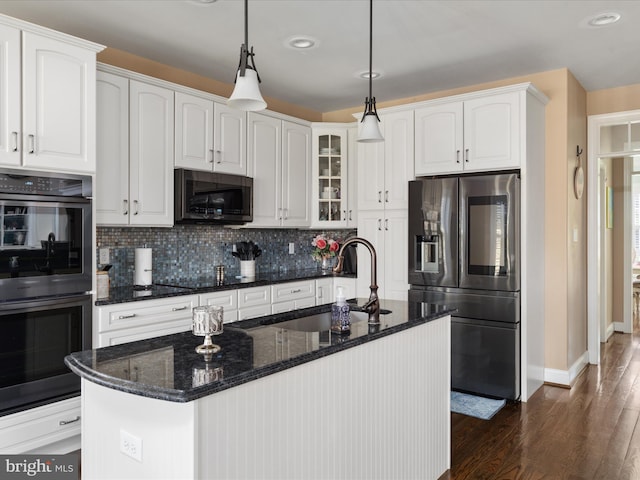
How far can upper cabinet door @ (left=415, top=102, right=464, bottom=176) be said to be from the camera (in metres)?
4.11

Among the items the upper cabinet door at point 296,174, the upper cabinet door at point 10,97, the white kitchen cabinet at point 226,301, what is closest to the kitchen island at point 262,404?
the white kitchen cabinet at point 226,301

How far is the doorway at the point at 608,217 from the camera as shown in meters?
4.76

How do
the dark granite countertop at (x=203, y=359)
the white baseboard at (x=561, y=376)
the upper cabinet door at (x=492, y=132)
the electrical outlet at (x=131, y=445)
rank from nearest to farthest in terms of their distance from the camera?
the dark granite countertop at (x=203, y=359) → the electrical outlet at (x=131, y=445) → the upper cabinet door at (x=492, y=132) → the white baseboard at (x=561, y=376)

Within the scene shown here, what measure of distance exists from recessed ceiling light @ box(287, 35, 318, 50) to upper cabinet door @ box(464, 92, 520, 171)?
136cm

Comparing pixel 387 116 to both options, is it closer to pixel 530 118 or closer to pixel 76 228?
pixel 530 118

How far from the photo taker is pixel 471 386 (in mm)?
3977

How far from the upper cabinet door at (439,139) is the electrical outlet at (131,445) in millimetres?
3333

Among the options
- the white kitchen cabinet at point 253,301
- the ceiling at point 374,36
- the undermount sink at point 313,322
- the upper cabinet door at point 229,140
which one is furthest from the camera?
the upper cabinet door at point 229,140

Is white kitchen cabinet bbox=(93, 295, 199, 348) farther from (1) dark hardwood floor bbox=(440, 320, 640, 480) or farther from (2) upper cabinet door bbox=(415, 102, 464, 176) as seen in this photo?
(2) upper cabinet door bbox=(415, 102, 464, 176)

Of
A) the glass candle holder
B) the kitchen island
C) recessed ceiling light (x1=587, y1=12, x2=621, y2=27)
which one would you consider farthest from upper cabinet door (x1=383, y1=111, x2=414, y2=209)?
the glass candle holder

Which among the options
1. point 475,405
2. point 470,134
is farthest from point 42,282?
point 470,134

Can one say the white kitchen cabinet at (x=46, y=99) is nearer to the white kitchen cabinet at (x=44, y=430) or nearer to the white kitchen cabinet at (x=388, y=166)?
the white kitchen cabinet at (x=44, y=430)

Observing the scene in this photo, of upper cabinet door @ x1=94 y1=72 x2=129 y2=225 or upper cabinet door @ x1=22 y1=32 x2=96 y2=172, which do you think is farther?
upper cabinet door @ x1=94 y1=72 x2=129 y2=225

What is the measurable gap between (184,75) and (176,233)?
135cm
